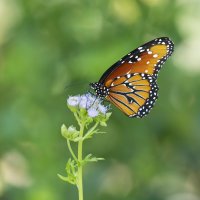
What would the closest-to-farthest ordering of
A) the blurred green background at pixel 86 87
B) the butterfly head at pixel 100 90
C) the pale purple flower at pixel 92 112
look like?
1. the pale purple flower at pixel 92 112
2. the butterfly head at pixel 100 90
3. the blurred green background at pixel 86 87

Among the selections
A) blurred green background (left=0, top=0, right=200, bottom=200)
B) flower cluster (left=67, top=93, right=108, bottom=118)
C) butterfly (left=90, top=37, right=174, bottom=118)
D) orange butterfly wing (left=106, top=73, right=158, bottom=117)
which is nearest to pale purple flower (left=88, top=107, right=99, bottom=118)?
flower cluster (left=67, top=93, right=108, bottom=118)

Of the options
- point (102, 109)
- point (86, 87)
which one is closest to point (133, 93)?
point (102, 109)

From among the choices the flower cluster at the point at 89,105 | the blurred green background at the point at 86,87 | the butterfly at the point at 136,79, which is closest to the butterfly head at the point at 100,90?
the butterfly at the point at 136,79

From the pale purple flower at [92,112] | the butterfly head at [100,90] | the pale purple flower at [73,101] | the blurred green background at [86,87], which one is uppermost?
the blurred green background at [86,87]

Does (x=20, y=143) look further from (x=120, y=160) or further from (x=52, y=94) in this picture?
(x=120, y=160)

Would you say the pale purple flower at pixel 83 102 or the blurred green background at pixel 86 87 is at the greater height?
the blurred green background at pixel 86 87

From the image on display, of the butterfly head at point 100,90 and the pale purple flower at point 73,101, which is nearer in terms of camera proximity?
the pale purple flower at point 73,101

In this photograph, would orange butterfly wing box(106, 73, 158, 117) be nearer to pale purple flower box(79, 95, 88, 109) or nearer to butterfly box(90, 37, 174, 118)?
butterfly box(90, 37, 174, 118)

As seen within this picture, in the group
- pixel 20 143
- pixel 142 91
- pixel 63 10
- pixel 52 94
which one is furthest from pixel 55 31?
pixel 142 91

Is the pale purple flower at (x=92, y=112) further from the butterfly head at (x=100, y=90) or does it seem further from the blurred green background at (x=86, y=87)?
the blurred green background at (x=86, y=87)
